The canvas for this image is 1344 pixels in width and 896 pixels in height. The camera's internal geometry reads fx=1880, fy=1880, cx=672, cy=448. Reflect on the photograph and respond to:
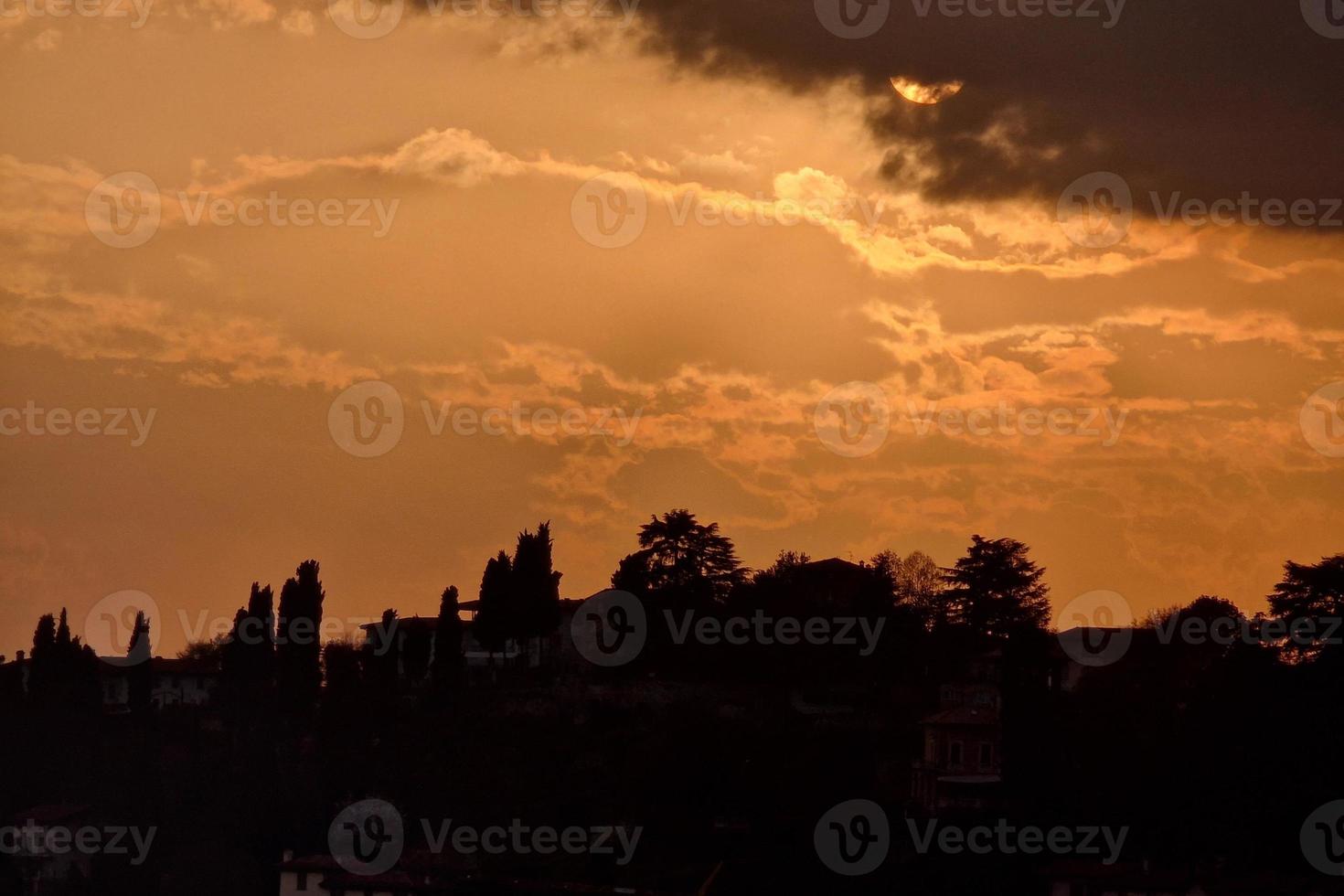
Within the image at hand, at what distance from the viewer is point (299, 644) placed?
85562mm

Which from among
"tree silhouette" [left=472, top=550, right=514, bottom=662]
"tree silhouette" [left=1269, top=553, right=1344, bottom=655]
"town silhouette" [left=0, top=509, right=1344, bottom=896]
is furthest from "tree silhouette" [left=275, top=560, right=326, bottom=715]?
"tree silhouette" [left=1269, top=553, right=1344, bottom=655]

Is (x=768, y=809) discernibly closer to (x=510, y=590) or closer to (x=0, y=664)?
(x=510, y=590)

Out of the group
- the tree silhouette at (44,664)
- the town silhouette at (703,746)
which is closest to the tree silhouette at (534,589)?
the town silhouette at (703,746)

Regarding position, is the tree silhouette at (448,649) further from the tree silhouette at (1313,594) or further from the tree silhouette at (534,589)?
the tree silhouette at (1313,594)

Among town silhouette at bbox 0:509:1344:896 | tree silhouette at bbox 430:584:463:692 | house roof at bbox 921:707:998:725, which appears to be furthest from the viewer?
tree silhouette at bbox 430:584:463:692

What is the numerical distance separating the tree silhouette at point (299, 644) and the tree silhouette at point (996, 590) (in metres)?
29.9

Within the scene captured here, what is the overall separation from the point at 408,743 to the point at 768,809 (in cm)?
1709

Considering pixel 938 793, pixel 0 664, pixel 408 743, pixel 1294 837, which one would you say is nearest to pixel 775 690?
pixel 938 793

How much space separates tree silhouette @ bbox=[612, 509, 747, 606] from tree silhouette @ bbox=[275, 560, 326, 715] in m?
13.9

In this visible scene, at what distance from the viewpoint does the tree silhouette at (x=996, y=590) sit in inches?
3460

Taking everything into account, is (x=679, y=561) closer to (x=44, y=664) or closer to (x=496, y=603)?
(x=496, y=603)

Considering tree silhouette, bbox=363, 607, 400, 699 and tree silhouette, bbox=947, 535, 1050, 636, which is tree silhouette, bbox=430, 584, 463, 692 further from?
tree silhouette, bbox=947, 535, 1050, 636

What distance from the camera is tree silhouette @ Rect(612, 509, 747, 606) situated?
86.2 m

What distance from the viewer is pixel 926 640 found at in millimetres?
84938
